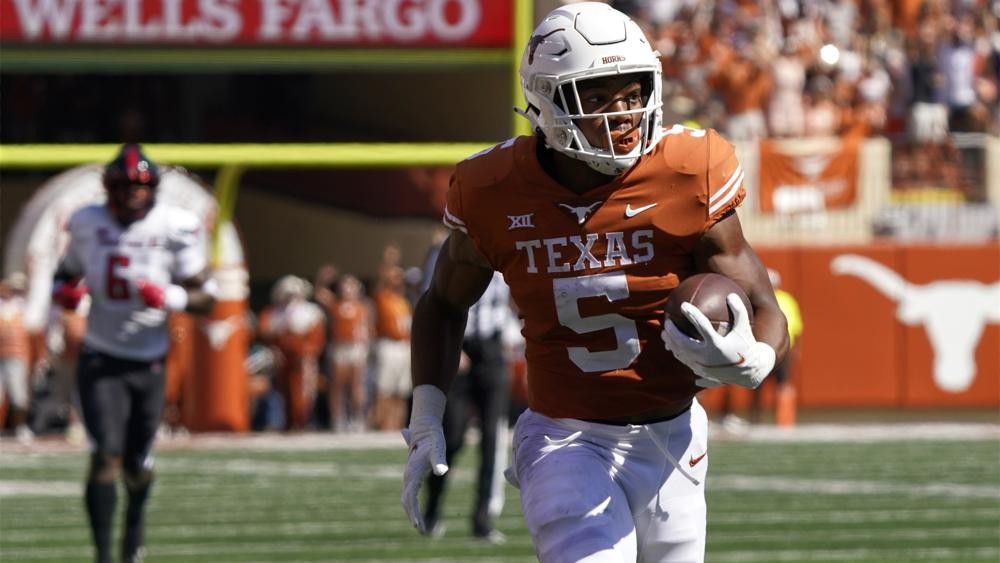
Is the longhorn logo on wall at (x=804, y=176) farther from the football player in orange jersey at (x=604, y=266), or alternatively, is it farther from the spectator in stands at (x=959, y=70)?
the football player in orange jersey at (x=604, y=266)

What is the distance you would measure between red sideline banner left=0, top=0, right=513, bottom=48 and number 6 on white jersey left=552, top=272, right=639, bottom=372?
1219 cm

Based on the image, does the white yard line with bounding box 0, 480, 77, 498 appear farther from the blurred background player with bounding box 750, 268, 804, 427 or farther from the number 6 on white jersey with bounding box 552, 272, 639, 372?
the number 6 on white jersey with bounding box 552, 272, 639, 372

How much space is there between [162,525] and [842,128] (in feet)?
33.5

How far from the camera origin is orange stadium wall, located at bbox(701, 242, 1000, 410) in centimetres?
1758

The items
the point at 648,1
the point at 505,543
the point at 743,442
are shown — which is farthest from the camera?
the point at 648,1

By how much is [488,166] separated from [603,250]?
0.32 meters

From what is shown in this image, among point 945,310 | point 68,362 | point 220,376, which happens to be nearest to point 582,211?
point 68,362

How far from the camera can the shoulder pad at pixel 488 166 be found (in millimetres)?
4301

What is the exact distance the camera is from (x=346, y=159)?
1597 centimetres

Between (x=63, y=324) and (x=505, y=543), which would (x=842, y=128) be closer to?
(x=63, y=324)

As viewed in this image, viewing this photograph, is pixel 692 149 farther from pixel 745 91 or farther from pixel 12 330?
pixel 745 91

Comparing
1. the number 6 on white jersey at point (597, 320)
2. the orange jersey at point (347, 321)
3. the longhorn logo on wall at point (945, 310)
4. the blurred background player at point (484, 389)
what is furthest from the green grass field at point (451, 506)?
the number 6 on white jersey at point (597, 320)

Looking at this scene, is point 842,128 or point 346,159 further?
point 842,128

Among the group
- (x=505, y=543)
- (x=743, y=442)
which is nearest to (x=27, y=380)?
(x=743, y=442)
